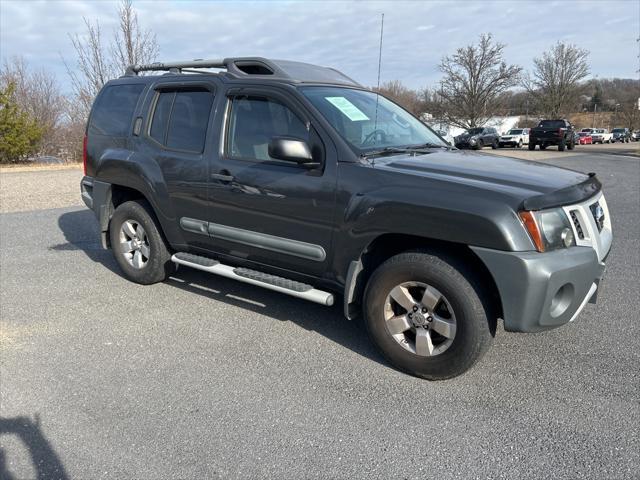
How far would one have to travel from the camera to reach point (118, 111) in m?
5.25

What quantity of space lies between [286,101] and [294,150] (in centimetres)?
62

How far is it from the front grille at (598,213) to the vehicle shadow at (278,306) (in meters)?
1.69

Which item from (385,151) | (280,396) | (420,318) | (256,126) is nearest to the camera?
(280,396)

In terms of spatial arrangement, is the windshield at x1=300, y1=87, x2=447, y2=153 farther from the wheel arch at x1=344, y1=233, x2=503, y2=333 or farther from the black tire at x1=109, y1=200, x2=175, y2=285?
the black tire at x1=109, y1=200, x2=175, y2=285

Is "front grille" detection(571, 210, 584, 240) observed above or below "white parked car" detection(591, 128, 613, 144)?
below

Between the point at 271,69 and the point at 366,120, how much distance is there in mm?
917

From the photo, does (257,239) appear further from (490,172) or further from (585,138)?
(585,138)

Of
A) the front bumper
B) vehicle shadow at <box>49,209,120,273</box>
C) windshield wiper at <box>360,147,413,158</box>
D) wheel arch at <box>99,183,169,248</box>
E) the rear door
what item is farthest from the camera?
vehicle shadow at <box>49,209,120,273</box>

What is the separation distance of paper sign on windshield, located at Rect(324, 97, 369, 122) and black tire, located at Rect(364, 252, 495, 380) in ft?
4.12

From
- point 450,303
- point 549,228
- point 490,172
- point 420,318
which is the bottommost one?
point 420,318

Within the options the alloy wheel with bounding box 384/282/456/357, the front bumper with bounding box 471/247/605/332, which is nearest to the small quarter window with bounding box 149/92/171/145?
the alloy wheel with bounding box 384/282/456/357

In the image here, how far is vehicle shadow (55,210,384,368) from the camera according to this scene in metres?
4.00

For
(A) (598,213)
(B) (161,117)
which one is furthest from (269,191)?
(A) (598,213)

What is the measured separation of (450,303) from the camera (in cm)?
312
